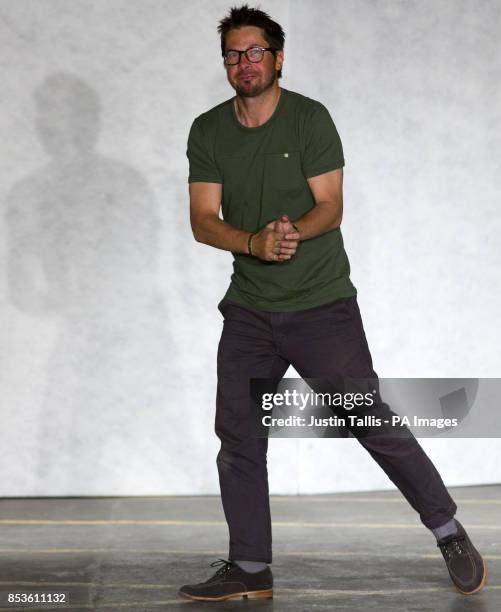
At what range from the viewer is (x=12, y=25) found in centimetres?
445

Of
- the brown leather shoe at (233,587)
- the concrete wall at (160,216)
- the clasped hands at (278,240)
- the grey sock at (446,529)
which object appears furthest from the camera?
the concrete wall at (160,216)

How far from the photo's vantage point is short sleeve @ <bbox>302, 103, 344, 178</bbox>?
296 centimetres

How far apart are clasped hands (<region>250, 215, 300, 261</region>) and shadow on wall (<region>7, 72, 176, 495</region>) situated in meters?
1.75

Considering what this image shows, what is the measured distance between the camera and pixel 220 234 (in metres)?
2.94

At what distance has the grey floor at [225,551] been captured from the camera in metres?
2.86

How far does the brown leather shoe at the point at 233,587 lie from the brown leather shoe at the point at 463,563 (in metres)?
0.49

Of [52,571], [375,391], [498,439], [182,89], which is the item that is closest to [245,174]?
[375,391]

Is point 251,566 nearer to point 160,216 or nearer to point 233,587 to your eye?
point 233,587

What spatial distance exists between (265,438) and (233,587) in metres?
0.41

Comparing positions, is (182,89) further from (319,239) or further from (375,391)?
(375,391)

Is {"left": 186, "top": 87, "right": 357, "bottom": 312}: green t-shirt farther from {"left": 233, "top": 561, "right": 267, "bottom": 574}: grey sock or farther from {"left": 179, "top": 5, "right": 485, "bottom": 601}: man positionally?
{"left": 233, "top": 561, "right": 267, "bottom": 574}: grey sock

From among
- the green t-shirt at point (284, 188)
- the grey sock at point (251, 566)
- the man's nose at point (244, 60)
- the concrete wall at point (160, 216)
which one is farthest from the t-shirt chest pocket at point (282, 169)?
the concrete wall at point (160, 216)

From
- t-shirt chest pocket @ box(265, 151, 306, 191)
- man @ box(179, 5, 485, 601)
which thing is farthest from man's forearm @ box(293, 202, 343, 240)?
t-shirt chest pocket @ box(265, 151, 306, 191)

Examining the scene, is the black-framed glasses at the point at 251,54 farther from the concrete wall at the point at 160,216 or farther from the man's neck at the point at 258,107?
the concrete wall at the point at 160,216
